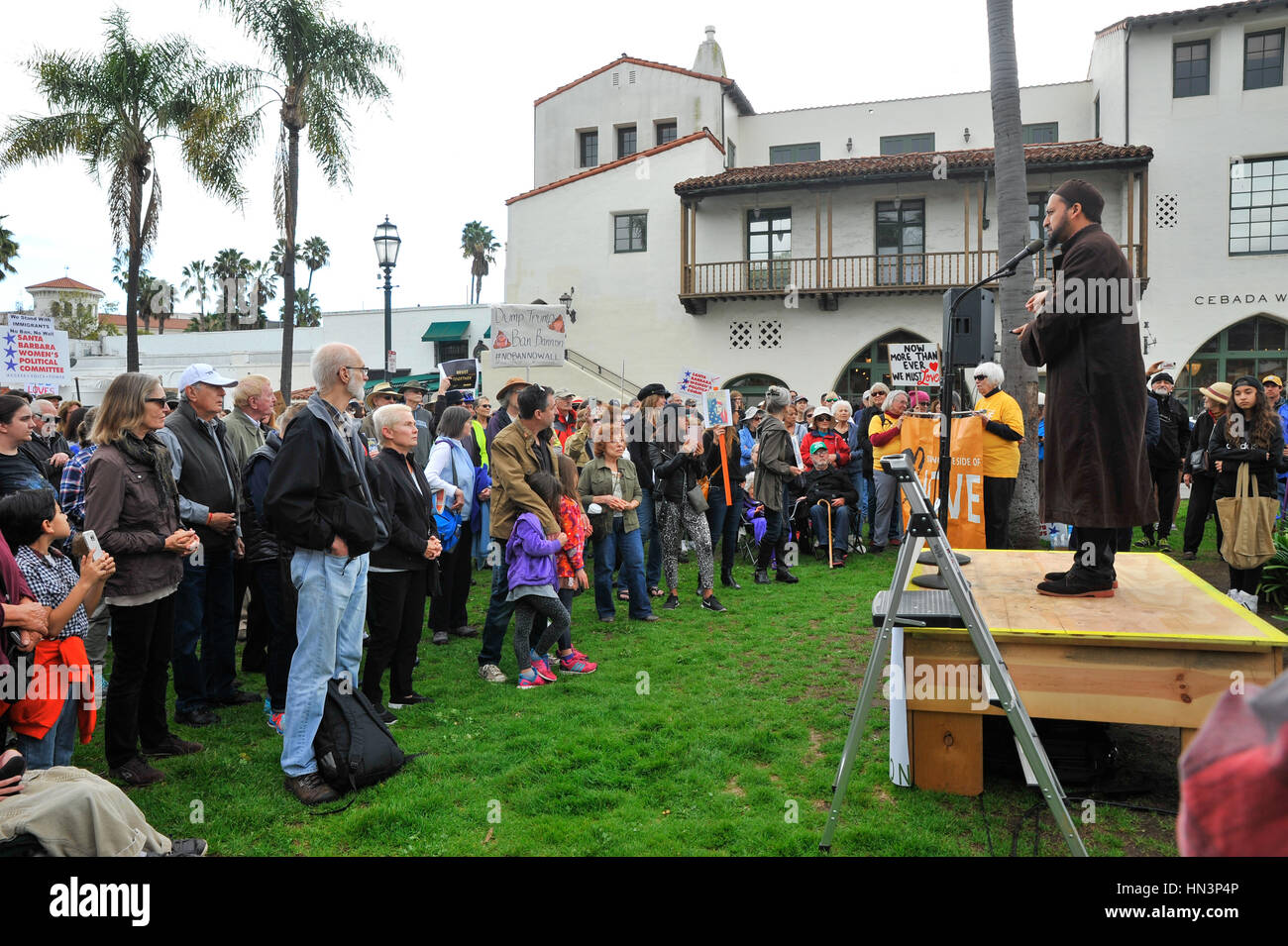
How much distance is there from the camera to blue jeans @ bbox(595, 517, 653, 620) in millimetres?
8500

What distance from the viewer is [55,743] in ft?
Answer: 13.3

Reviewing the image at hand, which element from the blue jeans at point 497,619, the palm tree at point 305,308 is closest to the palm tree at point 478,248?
the palm tree at point 305,308

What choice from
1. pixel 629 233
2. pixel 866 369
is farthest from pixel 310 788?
pixel 629 233

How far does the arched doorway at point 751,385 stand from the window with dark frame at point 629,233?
17.9 ft

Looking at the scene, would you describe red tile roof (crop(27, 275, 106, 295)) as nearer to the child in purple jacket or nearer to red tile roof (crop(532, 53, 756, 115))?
red tile roof (crop(532, 53, 756, 115))

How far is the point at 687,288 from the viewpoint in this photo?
1035 inches

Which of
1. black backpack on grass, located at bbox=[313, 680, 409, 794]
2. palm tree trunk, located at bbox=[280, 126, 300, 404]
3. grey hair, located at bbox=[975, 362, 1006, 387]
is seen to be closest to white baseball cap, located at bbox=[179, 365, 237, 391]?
black backpack on grass, located at bbox=[313, 680, 409, 794]

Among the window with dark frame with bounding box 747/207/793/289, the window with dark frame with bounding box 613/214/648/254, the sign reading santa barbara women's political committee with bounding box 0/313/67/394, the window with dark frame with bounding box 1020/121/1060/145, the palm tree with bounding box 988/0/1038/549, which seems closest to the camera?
the palm tree with bounding box 988/0/1038/549

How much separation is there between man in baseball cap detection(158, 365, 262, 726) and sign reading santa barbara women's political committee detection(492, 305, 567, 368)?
9.37 meters

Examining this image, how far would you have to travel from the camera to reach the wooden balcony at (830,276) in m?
24.4

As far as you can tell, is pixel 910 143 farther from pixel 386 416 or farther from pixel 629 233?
pixel 386 416

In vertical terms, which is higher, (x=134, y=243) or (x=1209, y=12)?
(x=1209, y=12)

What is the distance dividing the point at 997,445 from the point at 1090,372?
188 inches

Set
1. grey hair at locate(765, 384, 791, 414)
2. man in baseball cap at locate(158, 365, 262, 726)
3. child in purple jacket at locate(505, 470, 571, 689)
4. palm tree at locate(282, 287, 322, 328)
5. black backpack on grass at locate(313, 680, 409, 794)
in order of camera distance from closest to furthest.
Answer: black backpack on grass at locate(313, 680, 409, 794) < man in baseball cap at locate(158, 365, 262, 726) < child in purple jacket at locate(505, 470, 571, 689) < grey hair at locate(765, 384, 791, 414) < palm tree at locate(282, 287, 322, 328)
